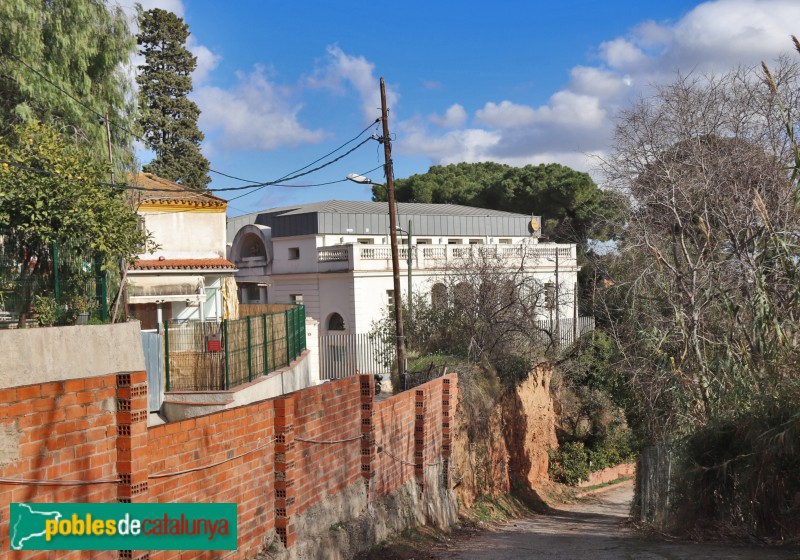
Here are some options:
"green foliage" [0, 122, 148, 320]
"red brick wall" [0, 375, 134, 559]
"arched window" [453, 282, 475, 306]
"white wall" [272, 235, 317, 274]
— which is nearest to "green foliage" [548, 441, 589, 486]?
"arched window" [453, 282, 475, 306]

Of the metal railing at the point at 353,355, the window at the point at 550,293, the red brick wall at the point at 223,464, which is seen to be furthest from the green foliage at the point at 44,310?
the metal railing at the point at 353,355

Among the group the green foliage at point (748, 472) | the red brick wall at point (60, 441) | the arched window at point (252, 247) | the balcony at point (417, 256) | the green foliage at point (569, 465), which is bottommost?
the green foliage at point (569, 465)

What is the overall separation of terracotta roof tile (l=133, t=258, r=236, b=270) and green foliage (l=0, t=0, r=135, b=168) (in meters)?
4.20

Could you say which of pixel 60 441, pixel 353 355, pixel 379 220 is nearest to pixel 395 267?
pixel 353 355

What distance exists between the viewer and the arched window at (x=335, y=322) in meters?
38.1

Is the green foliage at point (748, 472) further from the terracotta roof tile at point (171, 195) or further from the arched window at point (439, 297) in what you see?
the terracotta roof tile at point (171, 195)

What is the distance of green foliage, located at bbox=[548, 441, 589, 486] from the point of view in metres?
28.1

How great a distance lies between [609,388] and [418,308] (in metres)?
7.34

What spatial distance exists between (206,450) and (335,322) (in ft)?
98.1

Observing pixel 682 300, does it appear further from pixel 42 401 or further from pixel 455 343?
pixel 42 401

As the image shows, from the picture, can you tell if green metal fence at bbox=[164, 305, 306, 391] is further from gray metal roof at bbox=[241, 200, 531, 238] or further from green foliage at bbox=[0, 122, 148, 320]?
gray metal roof at bbox=[241, 200, 531, 238]

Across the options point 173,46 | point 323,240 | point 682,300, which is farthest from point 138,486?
point 173,46

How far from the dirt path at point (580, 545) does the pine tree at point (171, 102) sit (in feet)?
104

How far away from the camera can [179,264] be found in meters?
25.4
